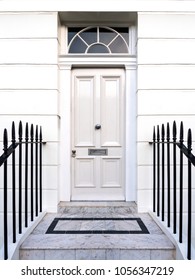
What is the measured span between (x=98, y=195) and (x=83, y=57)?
80.3 inches

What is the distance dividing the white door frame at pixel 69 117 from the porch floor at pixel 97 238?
49 cm

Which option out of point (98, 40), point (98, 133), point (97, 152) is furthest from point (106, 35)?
point (97, 152)

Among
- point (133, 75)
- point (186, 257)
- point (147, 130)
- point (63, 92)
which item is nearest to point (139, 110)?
point (147, 130)

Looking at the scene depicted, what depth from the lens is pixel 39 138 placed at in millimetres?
3371

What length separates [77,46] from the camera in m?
3.86

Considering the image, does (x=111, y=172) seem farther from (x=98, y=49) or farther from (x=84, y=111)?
(x=98, y=49)

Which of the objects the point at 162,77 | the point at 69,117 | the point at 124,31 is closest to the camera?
the point at 162,77

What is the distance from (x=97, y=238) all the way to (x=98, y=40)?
109 inches

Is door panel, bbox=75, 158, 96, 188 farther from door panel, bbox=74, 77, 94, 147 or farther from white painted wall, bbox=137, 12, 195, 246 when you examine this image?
white painted wall, bbox=137, 12, 195, 246

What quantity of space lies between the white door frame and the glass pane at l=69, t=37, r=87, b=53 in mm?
143

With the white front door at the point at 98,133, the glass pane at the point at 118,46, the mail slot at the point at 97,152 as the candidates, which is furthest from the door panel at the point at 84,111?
the glass pane at the point at 118,46

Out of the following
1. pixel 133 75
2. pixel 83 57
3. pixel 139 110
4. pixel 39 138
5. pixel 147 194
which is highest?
pixel 83 57

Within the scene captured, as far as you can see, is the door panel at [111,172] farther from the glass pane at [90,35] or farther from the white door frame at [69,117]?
the glass pane at [90,35]
